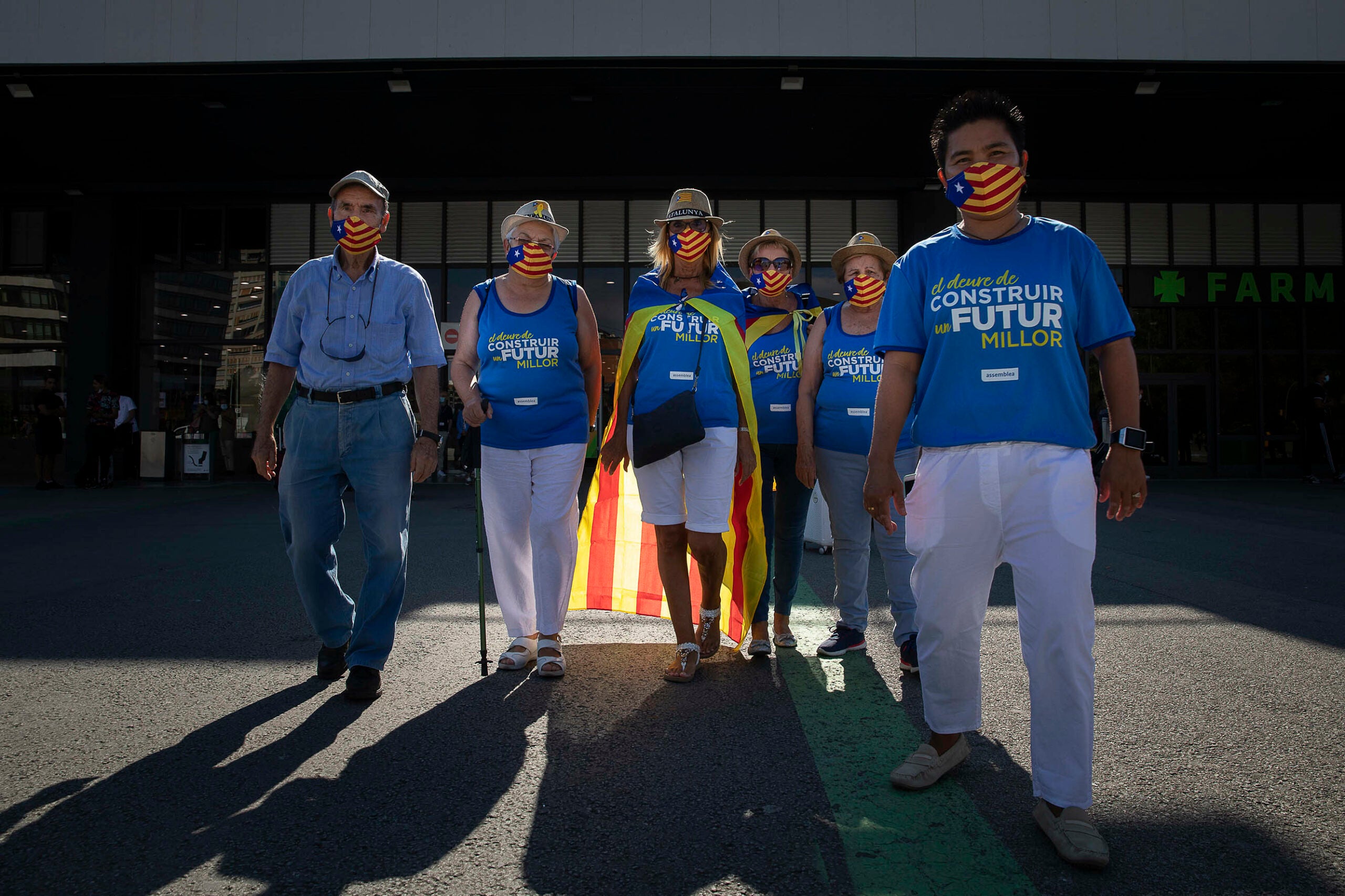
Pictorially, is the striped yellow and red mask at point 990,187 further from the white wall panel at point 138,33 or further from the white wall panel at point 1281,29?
the white wall panel at point 138,33

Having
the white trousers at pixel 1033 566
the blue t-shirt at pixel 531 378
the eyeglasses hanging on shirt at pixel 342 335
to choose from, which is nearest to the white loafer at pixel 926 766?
the white trousers at pixel 1033 566

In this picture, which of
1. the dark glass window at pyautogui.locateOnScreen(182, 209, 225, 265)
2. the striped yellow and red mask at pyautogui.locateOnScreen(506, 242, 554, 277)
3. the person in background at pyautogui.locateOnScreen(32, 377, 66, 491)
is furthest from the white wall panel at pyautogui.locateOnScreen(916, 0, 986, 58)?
the person in background at pyautogui.locateOnScreen(32, 377, 66, 491)

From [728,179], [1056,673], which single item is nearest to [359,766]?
[1056,673]

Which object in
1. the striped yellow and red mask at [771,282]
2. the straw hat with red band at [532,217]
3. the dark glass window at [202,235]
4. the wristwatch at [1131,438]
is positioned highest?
the dark glass window at [202,235]

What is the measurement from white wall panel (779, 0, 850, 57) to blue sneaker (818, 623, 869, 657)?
415 inches

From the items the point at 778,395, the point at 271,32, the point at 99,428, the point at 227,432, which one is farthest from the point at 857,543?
the point at 227,432

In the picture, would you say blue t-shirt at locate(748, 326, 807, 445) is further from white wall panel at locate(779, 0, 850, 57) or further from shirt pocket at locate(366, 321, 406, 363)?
white wall panel at locate(779, 0, 850, 57)

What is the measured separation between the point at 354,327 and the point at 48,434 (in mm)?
14391

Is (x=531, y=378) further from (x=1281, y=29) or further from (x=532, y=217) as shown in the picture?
(x=1281, y=29)

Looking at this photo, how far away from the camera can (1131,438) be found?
92.5 inches

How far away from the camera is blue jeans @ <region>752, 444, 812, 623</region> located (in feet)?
14.2

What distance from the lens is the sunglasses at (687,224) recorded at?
13.0 feet

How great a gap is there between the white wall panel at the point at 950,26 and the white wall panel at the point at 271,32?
901 centimetres

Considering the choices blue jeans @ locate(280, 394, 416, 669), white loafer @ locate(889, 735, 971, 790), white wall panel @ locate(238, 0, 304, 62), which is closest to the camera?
white loafer @ locate(889, 735, 971, 790)
